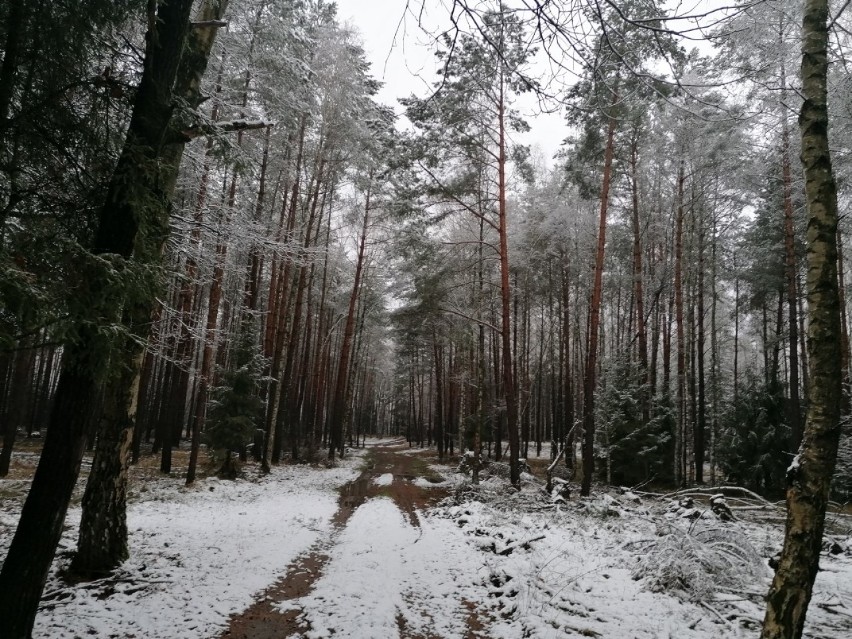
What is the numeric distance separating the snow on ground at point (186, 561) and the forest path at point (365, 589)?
1.09 ft

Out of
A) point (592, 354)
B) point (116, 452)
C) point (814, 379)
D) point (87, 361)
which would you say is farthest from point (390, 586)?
point (592, 354)

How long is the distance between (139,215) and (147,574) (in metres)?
4.55

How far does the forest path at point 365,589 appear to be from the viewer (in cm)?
425

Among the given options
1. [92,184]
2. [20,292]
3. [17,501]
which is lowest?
[17,501]

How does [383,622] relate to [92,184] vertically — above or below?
below

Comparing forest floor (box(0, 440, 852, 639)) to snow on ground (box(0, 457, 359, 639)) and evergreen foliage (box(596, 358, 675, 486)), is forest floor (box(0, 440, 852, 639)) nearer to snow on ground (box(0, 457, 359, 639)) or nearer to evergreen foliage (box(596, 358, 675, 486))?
snow on ground (box(0, 457, 359, 639))

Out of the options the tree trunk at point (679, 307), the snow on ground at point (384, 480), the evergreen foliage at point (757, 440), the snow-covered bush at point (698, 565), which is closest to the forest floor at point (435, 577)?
the snow-covered bush at point (698, 565)

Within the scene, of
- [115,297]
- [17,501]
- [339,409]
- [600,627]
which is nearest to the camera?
[115,297]

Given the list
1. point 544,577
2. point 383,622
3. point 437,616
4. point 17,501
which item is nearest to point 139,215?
point 383,622

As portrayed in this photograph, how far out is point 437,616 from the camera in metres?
4.66

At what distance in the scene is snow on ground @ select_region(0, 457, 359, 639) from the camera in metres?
4.08

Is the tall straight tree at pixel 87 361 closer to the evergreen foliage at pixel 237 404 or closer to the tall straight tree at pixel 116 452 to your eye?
the tall straight tree at pixel 116 452

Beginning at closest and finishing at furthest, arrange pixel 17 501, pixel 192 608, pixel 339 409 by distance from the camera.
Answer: pixel 192 608 → pixel 17 501 → pixel 339 409

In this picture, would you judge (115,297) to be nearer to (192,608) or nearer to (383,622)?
(192,608)
